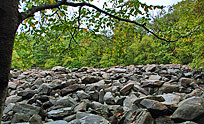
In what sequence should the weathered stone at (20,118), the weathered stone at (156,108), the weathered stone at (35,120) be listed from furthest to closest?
the weathered stone at (20,118) < the weathered stone at (35,120) < the weathered stone at (156,108)

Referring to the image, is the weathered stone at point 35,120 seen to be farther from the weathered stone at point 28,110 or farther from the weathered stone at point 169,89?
the weathered stone at point 169,89

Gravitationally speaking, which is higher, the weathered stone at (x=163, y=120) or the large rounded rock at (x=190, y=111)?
the large rounded rock at (x=190, y=111)

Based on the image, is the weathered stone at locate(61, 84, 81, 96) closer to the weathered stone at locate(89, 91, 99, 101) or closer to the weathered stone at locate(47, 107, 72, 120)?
the weathered stone at locate(89, 91, 99, 101)

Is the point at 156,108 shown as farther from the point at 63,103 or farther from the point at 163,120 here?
the point at 63,103

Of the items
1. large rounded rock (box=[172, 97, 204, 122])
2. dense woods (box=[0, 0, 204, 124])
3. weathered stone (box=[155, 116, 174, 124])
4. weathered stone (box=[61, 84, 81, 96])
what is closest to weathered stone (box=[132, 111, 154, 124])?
weathered stone (box=[155, 116, 174, 124])

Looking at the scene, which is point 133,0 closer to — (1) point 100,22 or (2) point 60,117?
(1) point 100,22

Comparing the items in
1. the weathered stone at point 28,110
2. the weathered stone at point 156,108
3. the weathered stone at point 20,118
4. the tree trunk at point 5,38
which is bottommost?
the weathered stone at point 20,118

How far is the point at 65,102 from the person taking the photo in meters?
4.31

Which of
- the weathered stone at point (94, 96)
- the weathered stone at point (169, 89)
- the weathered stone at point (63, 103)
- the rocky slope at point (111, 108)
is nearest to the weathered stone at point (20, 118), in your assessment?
the rocky slope at point (111, 108)

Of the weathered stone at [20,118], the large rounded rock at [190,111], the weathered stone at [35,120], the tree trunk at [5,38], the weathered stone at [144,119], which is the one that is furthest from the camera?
the weathered stone at [20,118]

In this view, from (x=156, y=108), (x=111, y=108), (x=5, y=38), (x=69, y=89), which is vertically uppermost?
(x=5, y=38)

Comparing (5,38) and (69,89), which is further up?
(5,38)

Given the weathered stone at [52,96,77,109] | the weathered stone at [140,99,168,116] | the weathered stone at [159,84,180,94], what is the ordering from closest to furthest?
the weathered stone at [140,99,168,116] → the weathered stone at [52,96,77,109] → the weathered stone at [159,84,180,94]

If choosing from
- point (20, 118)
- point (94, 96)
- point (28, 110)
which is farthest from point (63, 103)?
point (94, 96)
